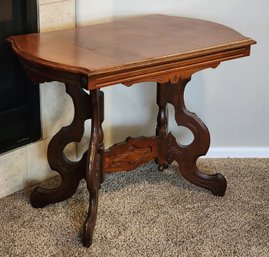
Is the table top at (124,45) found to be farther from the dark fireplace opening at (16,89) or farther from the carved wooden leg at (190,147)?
the carved wooden leg at (190,147)

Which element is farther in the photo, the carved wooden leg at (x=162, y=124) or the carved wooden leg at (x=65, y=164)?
the carved wooden leg at (x=162, y=124)

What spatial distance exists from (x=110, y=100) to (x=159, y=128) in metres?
0.26

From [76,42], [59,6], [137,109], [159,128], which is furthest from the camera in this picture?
[137,109]

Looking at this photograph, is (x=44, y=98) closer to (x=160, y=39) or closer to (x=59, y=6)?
(x=59, y=6)

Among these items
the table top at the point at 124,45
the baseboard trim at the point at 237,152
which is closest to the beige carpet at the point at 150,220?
the baseboard trim at the point at 237,152

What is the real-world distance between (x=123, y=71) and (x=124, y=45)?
0.60 feet

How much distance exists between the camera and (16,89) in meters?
2.03

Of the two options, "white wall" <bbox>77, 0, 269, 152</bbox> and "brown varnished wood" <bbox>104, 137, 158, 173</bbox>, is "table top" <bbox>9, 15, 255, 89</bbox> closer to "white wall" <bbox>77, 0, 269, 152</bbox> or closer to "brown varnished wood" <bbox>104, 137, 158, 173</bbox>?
"white wall" <bbox>77, 0, 269, 152</bbox>

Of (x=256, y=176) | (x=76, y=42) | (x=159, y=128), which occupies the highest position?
(x=76, y=42)

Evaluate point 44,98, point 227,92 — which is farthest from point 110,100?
point 227,92

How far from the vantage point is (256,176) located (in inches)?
91.4

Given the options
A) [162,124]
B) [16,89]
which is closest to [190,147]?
[162,124]

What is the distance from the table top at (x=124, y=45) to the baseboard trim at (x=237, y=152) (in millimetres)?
621

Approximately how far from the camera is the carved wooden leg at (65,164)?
6.32 feet
